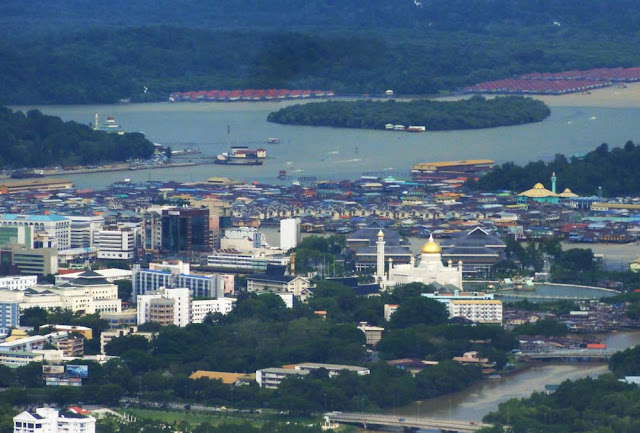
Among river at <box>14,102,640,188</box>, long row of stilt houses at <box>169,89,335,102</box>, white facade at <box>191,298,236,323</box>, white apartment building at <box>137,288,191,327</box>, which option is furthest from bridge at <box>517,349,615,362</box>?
long row of stilt houses at <box>169,89,335,102</box>

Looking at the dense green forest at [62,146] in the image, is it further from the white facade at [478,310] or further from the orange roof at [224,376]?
the orange roof at [224,376]

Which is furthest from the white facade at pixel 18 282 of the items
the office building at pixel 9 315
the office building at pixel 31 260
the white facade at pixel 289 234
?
the white facade at pixel 289 234

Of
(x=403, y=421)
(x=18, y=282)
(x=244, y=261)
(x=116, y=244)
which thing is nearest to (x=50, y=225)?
(x=116, y=244)

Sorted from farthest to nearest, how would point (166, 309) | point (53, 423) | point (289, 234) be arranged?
1. point (289, 234)
2. point (166, 309)
3. point (53, 423)

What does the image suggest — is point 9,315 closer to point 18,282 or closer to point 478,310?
point 18,282

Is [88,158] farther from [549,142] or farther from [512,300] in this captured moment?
[512,300]

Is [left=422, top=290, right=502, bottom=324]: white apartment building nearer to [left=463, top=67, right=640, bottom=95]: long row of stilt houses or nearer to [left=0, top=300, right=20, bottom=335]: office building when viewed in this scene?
[left=0, top=300, right=20, bottom=335]: office building
